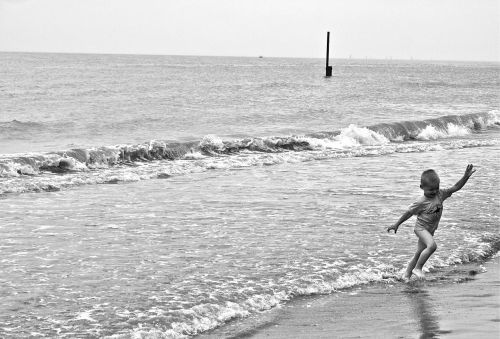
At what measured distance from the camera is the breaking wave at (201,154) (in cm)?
1720

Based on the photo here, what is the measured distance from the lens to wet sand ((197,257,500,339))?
6.62m

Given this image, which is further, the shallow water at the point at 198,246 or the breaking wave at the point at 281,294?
the shallow water at the point at 198,246

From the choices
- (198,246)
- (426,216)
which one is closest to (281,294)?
(426,216)

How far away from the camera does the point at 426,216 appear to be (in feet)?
28.7

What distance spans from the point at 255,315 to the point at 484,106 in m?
39.5

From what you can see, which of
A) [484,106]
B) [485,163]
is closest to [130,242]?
[485,163]

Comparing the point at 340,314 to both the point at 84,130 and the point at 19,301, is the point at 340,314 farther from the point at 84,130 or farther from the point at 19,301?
the point at 84,130

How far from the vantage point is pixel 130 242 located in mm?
10125

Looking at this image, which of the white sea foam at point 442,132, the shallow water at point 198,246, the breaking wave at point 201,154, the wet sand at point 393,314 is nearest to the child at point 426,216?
the wet sand at point 393,314

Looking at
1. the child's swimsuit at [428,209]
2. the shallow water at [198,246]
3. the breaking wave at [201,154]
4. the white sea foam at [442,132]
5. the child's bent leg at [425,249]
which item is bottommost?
the white sea foam at [442,132]

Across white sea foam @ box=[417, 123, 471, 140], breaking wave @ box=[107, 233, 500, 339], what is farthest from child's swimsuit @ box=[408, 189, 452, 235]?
A: white sea foam @ box=[417, 123, 471, 140]

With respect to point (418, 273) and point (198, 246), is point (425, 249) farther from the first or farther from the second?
point (198, 246)

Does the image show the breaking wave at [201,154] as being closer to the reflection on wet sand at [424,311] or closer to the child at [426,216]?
the child at [426,216]

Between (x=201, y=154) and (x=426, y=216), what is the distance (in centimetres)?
1397
